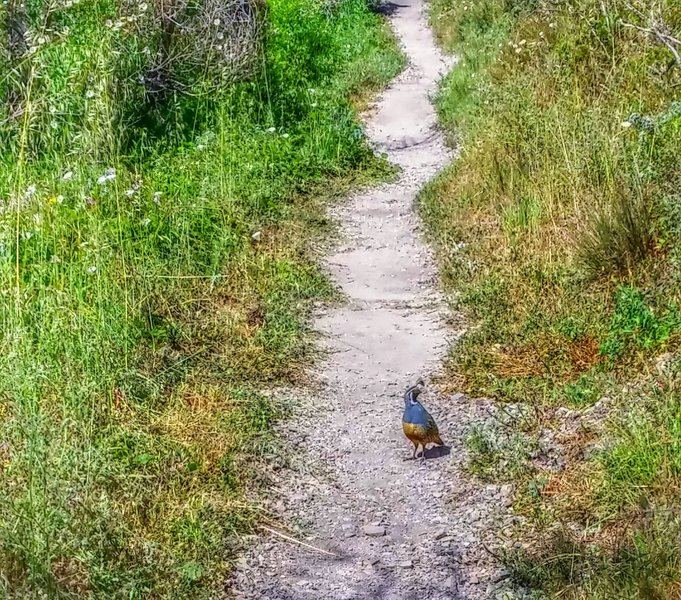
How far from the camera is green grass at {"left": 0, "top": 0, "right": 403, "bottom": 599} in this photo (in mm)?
3662

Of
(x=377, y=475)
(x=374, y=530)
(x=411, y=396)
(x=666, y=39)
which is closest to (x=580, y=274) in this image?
(x=411, y=396)

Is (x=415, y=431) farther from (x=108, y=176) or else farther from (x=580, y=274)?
(x=108, y=176)

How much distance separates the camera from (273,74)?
1015 centimetres

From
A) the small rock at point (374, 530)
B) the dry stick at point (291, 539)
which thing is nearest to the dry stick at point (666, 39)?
the small rock at point (374, 530)

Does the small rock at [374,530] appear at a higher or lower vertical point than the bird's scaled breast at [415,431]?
lower

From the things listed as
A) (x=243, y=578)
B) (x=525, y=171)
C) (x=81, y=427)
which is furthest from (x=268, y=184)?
(x=243, y=578)

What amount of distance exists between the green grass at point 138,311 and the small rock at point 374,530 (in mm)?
510

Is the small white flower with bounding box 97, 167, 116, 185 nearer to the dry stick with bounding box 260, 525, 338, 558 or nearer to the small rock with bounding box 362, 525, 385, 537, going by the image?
the dry stick with bounding box 260, 525, 338, 558

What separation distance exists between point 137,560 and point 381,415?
182 cm

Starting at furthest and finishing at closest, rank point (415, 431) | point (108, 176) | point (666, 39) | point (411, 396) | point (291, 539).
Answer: point (666, 39) → point (108, 176) → point (411, 396) → point (415, 431) → point (291, 539)

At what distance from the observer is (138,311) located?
534 centimetres

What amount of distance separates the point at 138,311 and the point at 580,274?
2809 mm

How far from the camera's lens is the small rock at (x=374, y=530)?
4059 mm

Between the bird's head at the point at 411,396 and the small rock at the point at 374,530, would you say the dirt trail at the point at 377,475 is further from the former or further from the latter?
the bird's head at the point at 411,396
